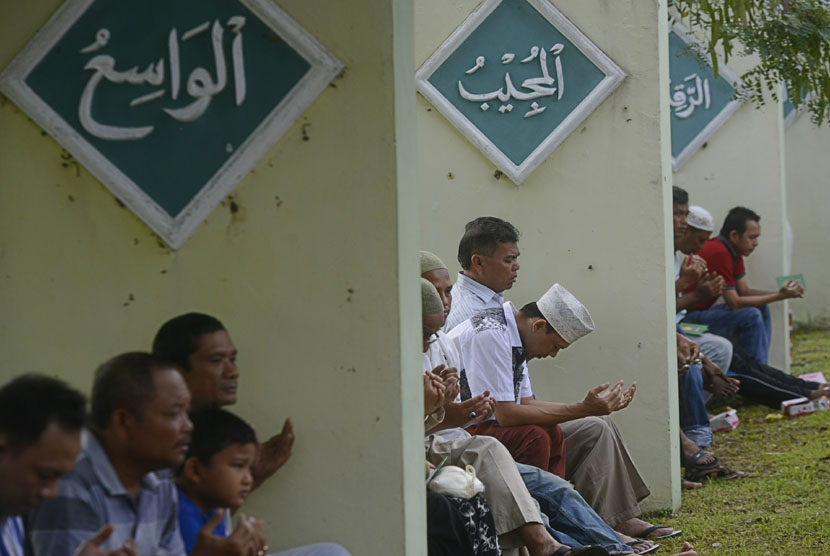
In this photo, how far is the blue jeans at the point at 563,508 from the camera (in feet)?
16.3

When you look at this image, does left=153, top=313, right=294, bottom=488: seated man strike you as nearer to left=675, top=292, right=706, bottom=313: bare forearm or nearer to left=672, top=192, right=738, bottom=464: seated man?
left=672, top=192, right=738, bottom=464: seated man

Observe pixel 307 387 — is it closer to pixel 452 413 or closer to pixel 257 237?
pixel 257 237

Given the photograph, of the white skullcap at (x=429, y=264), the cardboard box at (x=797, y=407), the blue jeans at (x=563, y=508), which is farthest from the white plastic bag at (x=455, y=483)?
the cardboard box at (x=797, y=407)

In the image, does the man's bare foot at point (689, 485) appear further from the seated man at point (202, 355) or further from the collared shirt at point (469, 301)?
the seated man at point (202, 355)

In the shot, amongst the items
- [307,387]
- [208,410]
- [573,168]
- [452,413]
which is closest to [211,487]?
[208,410]

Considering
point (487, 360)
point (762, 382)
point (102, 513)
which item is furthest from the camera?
point (762, 382)

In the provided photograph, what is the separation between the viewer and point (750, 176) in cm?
923

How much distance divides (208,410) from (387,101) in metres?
1.05

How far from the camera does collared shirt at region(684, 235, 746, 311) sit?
9.03 meters

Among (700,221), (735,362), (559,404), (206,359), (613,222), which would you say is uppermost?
(700,221)

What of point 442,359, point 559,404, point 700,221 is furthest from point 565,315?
point 700,221

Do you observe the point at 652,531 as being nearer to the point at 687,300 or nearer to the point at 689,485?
the point at 689,485

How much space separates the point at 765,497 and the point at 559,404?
6.38 feet

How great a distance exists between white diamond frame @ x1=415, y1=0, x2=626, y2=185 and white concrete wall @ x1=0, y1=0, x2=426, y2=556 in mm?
2564
